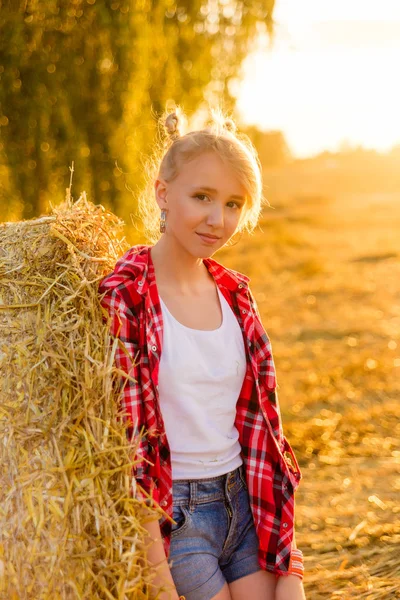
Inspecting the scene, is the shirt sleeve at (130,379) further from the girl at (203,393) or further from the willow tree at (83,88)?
the willow tree at (83,88)

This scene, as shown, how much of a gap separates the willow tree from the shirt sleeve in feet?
9.26

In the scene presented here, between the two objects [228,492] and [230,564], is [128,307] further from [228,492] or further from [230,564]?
[230,564]

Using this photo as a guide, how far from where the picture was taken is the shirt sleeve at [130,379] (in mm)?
2102

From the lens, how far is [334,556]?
331 cm

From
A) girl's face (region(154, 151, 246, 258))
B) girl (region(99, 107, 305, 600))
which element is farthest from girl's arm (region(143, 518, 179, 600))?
girl's face (region(154, 151, 246, 258))

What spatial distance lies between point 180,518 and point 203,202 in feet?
3.20

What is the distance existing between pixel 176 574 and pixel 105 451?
48 centimetres

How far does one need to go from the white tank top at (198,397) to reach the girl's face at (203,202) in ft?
0.77

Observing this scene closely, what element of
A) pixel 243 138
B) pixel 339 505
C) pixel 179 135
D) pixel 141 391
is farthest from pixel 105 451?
pixel 339 505

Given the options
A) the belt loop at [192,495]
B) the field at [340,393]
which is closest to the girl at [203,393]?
the belt loop at [192,495]

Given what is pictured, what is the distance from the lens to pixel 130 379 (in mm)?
2133

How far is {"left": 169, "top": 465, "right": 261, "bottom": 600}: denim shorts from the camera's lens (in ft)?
7.30

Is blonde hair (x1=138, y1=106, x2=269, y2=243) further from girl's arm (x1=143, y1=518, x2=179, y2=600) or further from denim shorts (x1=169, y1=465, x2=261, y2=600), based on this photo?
girl's arm (x1=143, y1=518, x2=179, y2=600)

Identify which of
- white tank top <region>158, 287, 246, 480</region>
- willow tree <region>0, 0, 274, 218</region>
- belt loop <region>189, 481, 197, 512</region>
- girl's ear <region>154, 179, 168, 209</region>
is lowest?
belt loop <region>189, 481, 197, 512</region>
